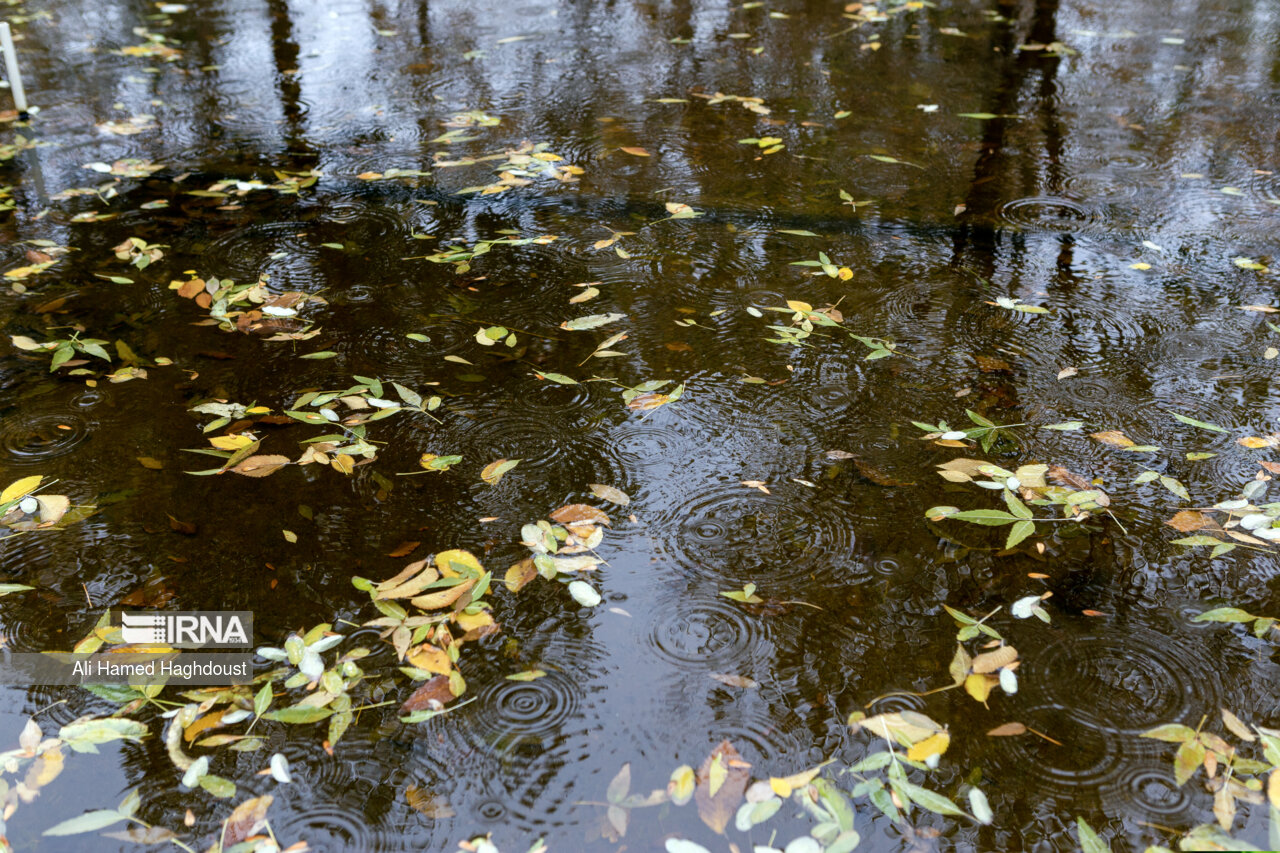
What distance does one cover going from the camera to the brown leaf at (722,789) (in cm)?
165

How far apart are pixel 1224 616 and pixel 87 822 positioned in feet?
7.84

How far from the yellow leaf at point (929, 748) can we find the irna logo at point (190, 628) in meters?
1.44

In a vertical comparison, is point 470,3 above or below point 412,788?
above

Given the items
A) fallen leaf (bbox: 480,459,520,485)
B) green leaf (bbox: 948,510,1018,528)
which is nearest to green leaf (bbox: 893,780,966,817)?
green leaf (bbox: 948,510,1018,528)

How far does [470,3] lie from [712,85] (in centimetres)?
262

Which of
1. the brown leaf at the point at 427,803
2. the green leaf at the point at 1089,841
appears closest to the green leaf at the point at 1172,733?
the green leaf at the point at 1089,841

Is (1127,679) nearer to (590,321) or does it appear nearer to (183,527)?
(590,321)

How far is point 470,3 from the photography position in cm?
680

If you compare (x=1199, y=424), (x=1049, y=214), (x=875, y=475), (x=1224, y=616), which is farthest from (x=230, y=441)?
(x=1049, y=214)

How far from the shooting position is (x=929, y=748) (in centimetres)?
175

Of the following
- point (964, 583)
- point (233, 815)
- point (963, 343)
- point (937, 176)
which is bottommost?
point (233, 815)

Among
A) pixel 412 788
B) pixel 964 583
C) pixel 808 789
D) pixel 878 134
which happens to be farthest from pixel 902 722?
pixel 878 134

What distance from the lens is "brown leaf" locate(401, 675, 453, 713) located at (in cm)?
185

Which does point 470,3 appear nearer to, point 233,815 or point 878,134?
point 878,134
